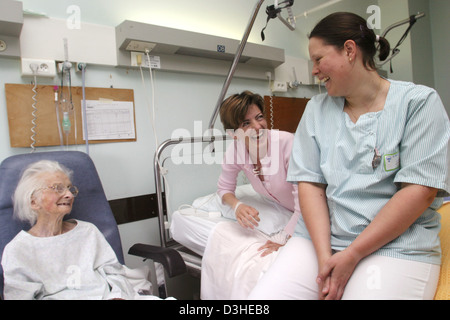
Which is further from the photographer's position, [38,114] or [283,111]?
[283,111]

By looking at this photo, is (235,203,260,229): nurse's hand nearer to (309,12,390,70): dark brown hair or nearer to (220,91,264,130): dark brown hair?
(220,91,264,130): dark brown hair

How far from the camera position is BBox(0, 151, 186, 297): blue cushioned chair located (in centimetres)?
117

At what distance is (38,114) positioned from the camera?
1.51 meters

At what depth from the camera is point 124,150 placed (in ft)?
5.80

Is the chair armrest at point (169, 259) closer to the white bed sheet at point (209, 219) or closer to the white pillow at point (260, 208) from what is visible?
the white bed sheet at point (209, 219)

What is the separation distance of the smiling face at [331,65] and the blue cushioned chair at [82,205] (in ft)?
2.71

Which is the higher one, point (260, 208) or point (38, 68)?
point (38, 68)

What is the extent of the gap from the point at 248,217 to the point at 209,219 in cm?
34

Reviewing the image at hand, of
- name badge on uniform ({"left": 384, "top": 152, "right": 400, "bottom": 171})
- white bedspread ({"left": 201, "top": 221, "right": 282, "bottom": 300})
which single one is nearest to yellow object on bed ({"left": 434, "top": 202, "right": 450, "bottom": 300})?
name badge on uniform ({"left": 384, "top": 152, "right": 400, "bottom": 171})

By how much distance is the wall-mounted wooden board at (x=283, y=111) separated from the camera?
2.43 meters

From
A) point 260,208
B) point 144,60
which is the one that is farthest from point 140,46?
point 260,208

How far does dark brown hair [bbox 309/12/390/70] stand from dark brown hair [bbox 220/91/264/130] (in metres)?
0.50

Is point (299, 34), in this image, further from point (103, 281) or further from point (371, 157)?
point (103, 281)

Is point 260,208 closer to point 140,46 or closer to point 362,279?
point 362,279
